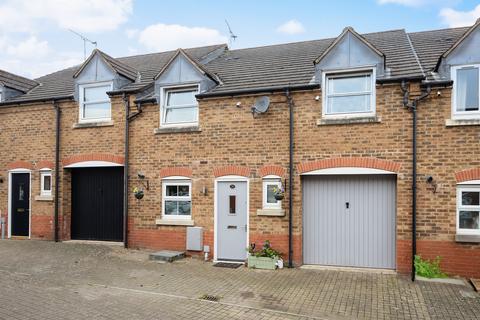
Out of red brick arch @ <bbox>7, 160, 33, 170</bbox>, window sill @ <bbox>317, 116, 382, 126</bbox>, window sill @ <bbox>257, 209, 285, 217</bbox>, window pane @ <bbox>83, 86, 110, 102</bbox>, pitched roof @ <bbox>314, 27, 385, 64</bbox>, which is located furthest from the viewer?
red brick arch @ <bbox>7, 160, 33, 170</bbox>

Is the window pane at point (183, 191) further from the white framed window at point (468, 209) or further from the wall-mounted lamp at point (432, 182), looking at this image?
the white framed window at point (468, 209)

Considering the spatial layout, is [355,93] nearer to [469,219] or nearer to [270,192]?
[270,192]

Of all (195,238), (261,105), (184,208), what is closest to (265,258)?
(195,238)

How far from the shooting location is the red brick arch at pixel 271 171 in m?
9.98

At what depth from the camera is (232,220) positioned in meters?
10.4

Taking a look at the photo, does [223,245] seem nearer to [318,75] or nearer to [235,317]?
[235,317]

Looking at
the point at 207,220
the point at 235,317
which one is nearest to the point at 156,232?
the point at 207,220

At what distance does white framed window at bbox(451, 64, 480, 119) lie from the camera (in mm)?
8773

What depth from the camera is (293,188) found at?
9859 mm

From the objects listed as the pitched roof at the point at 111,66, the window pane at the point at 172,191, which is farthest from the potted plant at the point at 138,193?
the pitched roof at the point at 111,66

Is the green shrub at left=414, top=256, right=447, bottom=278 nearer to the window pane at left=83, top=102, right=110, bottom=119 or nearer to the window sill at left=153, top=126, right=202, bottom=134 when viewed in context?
the window sill at left=153, top=126, right=202, bottom=134

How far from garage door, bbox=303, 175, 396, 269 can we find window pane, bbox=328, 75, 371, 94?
7.02ft

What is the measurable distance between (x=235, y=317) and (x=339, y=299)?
208 cm

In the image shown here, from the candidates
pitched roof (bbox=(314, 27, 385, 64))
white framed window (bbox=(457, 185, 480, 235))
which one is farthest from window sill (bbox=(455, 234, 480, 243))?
pitched roof (bbox=(314, 27, 385, 64))
